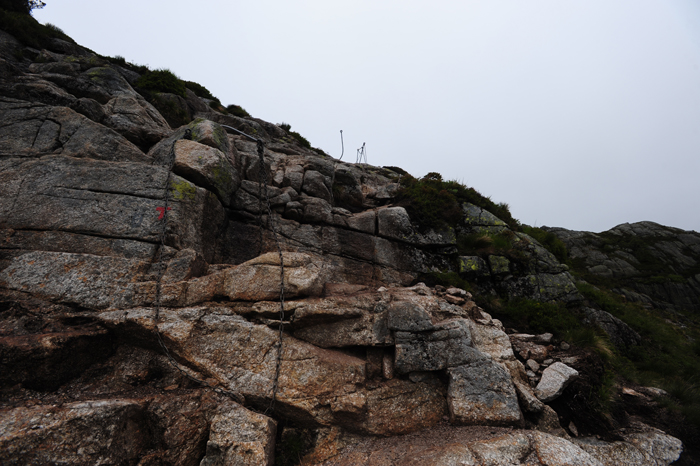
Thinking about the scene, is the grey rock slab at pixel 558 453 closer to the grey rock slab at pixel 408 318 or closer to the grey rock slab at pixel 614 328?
the grey rock slab at pixel 408 318

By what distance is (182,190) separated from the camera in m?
9.92

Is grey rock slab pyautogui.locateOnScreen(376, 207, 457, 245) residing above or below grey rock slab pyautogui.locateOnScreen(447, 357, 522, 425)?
above

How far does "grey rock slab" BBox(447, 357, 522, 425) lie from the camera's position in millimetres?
6949

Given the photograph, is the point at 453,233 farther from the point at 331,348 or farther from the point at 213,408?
the point at 213,408

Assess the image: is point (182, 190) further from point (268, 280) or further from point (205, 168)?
point (268, 280)

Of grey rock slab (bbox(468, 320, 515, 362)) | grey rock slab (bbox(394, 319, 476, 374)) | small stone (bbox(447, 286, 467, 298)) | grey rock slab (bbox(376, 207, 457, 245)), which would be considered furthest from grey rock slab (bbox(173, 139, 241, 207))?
grey rock slab (bbox(468, 320, 515, 362))

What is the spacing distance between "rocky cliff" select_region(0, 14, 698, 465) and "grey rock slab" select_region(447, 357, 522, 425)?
33mm

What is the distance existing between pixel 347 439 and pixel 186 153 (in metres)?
11.1

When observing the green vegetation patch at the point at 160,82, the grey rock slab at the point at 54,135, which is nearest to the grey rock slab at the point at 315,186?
the grey rock slab at the point at 54,135

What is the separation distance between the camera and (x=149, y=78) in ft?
73.2

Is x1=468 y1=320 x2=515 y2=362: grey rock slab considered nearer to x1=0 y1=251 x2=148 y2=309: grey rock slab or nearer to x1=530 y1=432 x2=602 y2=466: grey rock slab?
x1=530 y1=432 x2=602 y2=466: grey rock slab

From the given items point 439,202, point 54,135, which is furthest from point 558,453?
point 54,135

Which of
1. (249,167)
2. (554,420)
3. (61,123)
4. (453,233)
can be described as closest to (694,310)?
(453,233)

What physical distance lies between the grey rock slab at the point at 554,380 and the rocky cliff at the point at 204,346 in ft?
0.28
